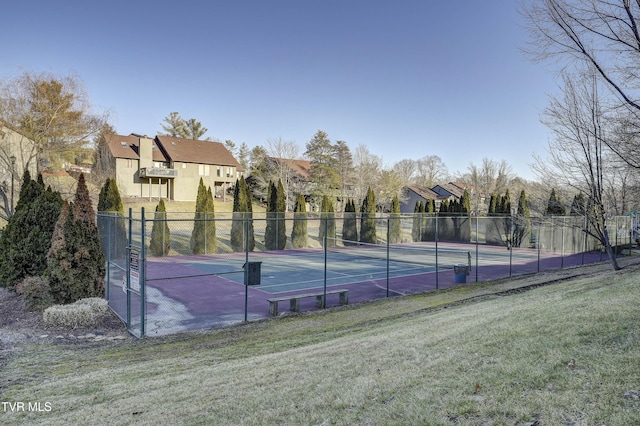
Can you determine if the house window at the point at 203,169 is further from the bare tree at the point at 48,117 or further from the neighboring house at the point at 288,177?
the bare tree at the point at 48,117

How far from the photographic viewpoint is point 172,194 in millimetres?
48125

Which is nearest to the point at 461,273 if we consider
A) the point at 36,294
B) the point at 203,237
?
the point at 36,294

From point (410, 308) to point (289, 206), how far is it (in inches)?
1672

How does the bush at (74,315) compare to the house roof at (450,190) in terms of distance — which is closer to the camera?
the bush at (74,315)

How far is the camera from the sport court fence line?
37.1 feet

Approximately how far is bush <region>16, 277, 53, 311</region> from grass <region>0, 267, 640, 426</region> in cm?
312

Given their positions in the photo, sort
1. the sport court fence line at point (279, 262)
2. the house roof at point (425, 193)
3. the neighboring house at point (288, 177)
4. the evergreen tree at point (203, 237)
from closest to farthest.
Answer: the sport court fence line at point (279, 262), the evergreen tree at point (203, 237), the neighboring house at point (288, 177), the house roof at point (425, 193)

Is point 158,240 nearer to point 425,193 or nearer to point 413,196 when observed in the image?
point 413,196

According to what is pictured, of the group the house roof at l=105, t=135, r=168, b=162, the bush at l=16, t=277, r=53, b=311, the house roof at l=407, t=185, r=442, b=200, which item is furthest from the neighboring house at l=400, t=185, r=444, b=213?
the bush at l=16, t=277, r=53, b=311

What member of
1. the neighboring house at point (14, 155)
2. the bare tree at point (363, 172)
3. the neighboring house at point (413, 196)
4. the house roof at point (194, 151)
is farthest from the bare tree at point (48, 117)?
the neighboring house at point (413, 196)

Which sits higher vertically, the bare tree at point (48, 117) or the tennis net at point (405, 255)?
the bare tree at point (48, 117)

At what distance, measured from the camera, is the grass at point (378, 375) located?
11.6 ft

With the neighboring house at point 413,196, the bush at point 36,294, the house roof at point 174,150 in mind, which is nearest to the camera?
the bush at point 36,294

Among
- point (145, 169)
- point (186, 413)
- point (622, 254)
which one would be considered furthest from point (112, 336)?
point (145, 169)
